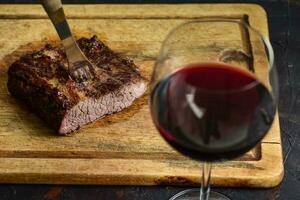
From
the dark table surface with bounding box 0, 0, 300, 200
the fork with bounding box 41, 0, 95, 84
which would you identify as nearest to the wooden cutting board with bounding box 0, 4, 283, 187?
the dark table surface with bounding box 0, 0, 300, 200

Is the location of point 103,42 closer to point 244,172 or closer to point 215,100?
point 244,172

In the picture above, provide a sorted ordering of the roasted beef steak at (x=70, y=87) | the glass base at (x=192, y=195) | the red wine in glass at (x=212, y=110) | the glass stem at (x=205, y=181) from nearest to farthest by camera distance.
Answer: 1. the red wine in glass at (x=212, y=110)
2. the glass stem at (x=205, y=181)
3. the glass base at (x=192, y=195)
4. the roasted beef steak at (x=70, y=87)

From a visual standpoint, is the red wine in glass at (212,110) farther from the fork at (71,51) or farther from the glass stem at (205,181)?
the fork at (71,51)

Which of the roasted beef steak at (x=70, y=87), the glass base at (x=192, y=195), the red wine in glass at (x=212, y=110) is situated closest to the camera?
the red wine in glass at (x=212, y=110)

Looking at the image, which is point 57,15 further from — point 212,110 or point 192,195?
point 212,110

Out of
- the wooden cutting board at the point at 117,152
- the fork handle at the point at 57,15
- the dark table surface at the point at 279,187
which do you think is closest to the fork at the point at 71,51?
the fork handle at the point at 57,15

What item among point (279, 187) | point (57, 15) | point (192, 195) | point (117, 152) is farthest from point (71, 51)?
point (279, 187)

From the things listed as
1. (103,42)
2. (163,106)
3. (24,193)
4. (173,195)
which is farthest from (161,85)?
(103,42)
